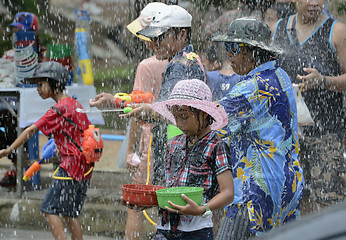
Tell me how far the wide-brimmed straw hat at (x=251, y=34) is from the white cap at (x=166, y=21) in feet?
2.15

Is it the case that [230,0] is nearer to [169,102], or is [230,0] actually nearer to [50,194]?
[50,194]

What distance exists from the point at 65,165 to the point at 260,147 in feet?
7.62

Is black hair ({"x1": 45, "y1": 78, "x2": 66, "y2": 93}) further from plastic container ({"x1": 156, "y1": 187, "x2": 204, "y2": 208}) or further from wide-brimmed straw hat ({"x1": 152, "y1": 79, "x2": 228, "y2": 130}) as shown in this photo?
plastic container ({"x1": 156, "y1": 187, "x2": 204, "y2": 208})

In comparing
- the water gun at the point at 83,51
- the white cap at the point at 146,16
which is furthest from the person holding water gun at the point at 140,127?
the water gun at the point at 83,51

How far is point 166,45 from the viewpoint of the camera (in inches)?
176

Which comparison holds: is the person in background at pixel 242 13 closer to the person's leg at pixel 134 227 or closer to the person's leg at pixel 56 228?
the person's leg at pixel 134 227

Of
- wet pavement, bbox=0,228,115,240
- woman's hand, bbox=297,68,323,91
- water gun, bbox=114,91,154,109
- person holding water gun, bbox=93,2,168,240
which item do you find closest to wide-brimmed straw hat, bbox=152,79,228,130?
water gun, bbox=114,91,154,109

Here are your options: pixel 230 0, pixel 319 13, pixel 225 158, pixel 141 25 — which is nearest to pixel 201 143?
pixel 225 158

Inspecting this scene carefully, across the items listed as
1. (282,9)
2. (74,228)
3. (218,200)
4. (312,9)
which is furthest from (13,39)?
(218,200)

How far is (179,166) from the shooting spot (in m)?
3.53

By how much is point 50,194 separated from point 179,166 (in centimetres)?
230

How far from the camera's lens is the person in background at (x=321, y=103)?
521cm

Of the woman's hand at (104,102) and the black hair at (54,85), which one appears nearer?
the woman's hand at (104,102)

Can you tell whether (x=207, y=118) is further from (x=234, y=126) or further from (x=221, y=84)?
(x=221, y=84)
